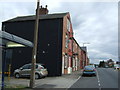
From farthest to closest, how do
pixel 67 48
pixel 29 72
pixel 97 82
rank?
pixel 67 48, pixel 29 72, pixel 97 82

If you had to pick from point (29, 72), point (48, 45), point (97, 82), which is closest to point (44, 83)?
point (29, 72)

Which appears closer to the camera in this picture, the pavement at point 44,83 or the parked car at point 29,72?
the pavement at point 44,83

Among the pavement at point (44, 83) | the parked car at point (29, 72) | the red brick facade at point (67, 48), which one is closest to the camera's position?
the pavement at point (44, 83)

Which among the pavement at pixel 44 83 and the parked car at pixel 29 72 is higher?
the parked car at pixel 29 72

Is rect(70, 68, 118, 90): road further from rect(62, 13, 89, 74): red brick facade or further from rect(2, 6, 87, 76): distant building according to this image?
rect(62, 13, 89, 74): red brick facade

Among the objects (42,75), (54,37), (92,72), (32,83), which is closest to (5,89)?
(32,83)

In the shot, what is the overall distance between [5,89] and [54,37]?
13.1 m

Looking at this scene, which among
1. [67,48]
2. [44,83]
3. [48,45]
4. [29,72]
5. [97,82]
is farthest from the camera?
[67,48]

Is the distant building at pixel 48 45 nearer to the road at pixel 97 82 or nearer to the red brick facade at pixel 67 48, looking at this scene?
the red brick facade at pixel 67 48

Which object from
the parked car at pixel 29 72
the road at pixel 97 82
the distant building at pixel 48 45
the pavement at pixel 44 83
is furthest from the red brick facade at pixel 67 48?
the pavement at pixel 44 83

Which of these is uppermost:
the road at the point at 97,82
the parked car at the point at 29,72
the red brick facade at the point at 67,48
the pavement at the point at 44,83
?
the red brick facade at the point at 67,48

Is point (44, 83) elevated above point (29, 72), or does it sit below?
below

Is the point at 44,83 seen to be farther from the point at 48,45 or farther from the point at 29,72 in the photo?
the point at 48,45

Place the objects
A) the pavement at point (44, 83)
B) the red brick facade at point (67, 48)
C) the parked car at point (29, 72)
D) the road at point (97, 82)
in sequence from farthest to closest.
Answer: the red brick facade at point (67, 48), the parked car at point (29, 72), the road at point (97, 82), the pavement at point (44, 83)
